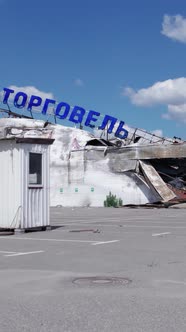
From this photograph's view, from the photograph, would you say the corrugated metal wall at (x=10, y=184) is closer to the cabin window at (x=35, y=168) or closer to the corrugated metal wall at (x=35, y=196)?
the corrugated metal wall at (x=35, y=196)

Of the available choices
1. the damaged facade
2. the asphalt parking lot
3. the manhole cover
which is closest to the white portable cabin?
the asphalt parking lot

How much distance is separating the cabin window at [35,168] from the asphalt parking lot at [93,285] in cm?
327

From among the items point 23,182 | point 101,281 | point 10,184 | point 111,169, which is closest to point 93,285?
point 101,281

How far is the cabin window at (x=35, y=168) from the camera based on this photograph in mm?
17750

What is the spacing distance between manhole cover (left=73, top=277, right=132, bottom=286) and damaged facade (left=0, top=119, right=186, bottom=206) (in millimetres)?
30626

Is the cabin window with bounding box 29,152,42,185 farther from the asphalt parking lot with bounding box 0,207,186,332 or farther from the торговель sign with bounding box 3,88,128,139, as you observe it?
the торговель sign with bounding box 3,88,128,139

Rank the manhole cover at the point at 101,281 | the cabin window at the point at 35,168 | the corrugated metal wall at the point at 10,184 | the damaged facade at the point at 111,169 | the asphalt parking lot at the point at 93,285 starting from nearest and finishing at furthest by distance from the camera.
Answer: the asphalt parking lot at the point at 93,285 < the manhole cover at the point at 101,281 < the corrugated metal wall at the point at 10,184 < the cabin window at the point at 35,168 < the damaged facade at the point at 111,169

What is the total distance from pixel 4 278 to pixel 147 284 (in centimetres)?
243

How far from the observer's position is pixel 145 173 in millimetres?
40438

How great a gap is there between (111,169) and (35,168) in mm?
24464

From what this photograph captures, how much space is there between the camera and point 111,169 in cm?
4222

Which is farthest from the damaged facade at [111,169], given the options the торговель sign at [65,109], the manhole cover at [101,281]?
the manhole cover at [101,281]

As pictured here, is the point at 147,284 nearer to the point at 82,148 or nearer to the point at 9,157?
the point at 9,157

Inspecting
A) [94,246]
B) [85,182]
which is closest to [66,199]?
[85,182]
